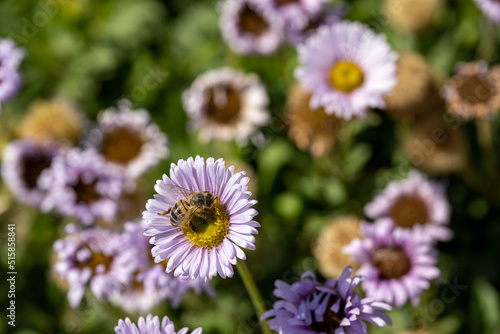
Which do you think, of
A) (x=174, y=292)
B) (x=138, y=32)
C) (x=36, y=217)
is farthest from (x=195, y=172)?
(x=138, y=32)

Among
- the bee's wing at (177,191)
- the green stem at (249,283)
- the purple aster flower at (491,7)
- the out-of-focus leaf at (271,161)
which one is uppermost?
the out-of-focus leaf at (271,161)

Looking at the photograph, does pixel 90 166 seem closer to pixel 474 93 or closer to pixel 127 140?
pixel 127 140

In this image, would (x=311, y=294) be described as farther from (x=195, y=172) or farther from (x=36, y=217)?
(x=36, y=217)

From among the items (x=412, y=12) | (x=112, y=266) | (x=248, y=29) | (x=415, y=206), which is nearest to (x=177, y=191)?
(x=112, y=266)

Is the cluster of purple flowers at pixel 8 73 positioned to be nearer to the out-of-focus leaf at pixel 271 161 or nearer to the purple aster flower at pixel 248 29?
the purple aster flower at pixel 248 29

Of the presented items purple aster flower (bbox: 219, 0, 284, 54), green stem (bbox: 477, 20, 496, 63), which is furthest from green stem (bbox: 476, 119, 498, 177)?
purple aster flower (bbox: 219, 0, 284, 54)

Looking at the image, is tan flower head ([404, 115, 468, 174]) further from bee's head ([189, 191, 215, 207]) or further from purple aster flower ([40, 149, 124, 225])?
bee's head ([189, 191, 215, 207])

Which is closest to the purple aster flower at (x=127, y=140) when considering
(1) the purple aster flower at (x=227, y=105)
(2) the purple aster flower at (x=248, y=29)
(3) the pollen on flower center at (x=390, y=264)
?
(1) the purple aster flower at (x=227, y=105)

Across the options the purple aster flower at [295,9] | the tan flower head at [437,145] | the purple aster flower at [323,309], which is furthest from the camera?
the purple aster flower at [295,9]
